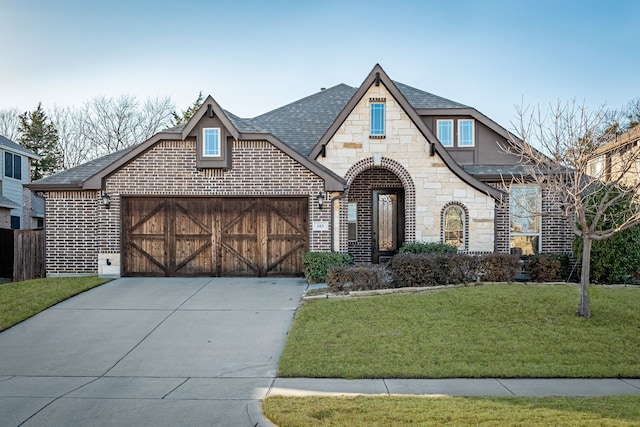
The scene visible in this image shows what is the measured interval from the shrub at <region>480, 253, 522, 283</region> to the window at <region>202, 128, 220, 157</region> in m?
7.84

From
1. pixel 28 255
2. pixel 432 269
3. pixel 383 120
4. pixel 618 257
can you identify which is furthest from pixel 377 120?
pixel 28 255

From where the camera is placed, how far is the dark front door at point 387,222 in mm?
16938

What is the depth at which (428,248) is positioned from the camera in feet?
45.5

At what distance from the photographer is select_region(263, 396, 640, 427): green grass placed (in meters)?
4.85

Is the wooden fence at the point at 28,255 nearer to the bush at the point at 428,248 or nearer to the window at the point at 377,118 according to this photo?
the window at the point at 377,118

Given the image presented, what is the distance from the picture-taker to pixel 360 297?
1092cm

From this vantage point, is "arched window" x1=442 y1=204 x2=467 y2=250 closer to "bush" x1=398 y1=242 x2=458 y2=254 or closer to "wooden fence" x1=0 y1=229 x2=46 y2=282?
"bush" x1=398 y1=242 x2=458 y2=254

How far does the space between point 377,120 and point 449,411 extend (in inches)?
437

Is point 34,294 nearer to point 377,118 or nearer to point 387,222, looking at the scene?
point 377,118

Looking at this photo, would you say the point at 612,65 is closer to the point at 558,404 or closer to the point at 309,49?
the point at 309,49

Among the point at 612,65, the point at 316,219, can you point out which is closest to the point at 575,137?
the point at 316,219

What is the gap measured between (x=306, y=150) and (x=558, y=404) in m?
11.9

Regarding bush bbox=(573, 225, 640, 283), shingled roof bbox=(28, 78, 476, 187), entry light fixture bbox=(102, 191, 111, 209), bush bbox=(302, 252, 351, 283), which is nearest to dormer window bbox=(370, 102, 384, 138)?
shingled roof bbox=(28, 78, 476, 187)

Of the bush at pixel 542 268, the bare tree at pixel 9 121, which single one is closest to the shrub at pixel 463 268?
the bush at pixel 542 268
